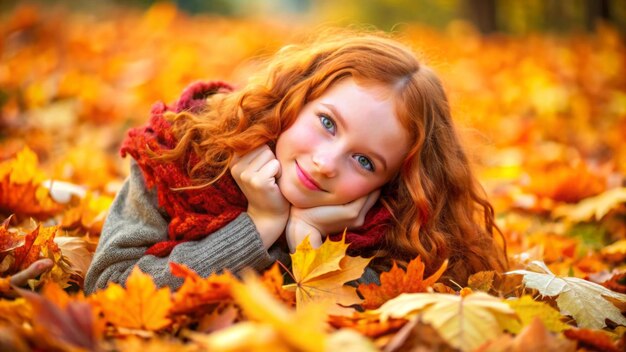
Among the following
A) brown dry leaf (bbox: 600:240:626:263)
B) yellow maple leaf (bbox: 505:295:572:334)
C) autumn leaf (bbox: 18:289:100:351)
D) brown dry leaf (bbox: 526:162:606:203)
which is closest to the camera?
autumn leaf (bbox: 18:289:100:351)

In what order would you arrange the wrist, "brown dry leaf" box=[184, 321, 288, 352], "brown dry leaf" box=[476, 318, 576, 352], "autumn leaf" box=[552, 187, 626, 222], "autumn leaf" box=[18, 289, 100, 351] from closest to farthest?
"brown dry leaf" box=[184, 321, 288, 352]
"autumn leaf" box=[18, 289, 100, 351]
"brown dry leaf" box=[476, 318, 576, 352]
the wrist
"autumn leaf" box=[552, 187, 626, 222]

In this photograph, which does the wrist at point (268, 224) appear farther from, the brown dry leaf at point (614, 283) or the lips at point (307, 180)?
the brown dry leaf at point (614, 283)

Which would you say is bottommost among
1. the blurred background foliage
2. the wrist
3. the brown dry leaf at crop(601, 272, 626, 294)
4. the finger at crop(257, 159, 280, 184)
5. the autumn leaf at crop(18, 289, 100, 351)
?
the blurred background foliage

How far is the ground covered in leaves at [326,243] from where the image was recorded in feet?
4.44

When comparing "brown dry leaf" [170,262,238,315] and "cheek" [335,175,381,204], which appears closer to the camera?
"brown dry leaf" [170,262,238,315]

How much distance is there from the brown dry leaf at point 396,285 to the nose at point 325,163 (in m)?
0.33

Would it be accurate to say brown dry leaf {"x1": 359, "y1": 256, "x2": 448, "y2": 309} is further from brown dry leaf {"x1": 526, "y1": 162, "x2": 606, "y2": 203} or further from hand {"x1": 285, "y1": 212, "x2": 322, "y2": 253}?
brown dry leaf {"x1": 526, "y1": 162, "x2": 606, "y2": 203}

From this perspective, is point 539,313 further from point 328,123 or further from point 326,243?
point 328,123

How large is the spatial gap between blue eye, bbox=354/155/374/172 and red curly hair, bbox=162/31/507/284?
148 mm

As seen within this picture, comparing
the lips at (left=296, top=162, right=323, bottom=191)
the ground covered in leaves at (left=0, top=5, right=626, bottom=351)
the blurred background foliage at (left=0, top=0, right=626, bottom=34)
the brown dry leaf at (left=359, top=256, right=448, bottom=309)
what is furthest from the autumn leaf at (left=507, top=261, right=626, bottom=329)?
the blurred background foliage at (left=0, top=0, right=626, bottom=34)

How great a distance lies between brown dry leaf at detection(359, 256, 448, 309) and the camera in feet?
5.60

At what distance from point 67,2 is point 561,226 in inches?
406

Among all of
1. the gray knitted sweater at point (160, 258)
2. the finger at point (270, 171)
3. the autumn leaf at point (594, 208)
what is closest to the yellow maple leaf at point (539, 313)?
the gray knitted sweater at point (160, 258)

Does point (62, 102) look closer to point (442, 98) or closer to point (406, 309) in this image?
point (442, 98)
